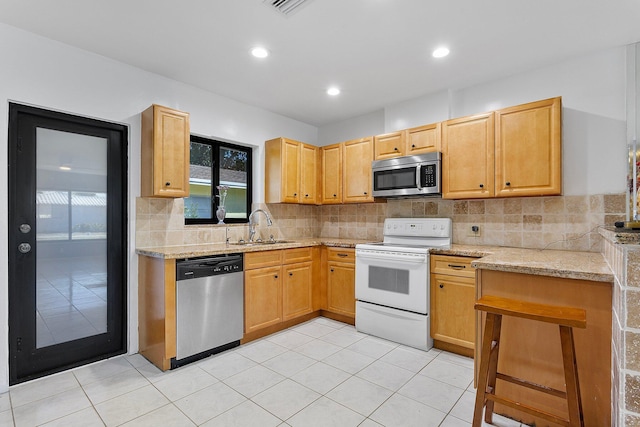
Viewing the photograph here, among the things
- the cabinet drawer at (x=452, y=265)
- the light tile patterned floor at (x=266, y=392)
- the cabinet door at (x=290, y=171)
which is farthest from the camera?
the cabinet door at (x=290, y=171)

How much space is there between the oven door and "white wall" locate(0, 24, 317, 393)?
6.89 ft

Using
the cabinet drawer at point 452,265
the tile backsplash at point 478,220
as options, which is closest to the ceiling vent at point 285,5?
the tile backsplash at point 478,220

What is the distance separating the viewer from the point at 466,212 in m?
3.38

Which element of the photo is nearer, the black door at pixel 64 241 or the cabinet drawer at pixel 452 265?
the black door at pixel 64 241

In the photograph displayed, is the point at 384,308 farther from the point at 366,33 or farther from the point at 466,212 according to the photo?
the point at 366,33

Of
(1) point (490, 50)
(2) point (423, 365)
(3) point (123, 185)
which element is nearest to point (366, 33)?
(1) point (490, 50)

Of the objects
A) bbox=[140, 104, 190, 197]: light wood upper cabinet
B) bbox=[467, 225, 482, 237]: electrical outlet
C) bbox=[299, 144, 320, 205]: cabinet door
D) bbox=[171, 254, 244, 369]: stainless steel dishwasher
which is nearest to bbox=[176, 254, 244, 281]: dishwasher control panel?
bbox=[171, 254, 244, 369]: stainless steel dishwasher

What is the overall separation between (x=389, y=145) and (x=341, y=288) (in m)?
1.76

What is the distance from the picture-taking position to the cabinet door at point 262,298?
10.2 ft

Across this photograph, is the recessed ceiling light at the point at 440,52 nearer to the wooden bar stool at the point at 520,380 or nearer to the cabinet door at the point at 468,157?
the cabinet door at the point at 468,157

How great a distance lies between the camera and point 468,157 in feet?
10.2

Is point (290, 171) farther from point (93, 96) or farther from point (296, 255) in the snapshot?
point (93, 96)

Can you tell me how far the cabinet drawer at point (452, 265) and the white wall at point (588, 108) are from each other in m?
1.08

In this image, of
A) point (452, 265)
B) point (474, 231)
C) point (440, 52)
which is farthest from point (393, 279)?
point (440, 52)
